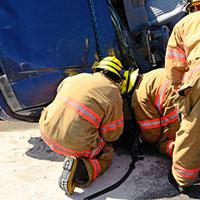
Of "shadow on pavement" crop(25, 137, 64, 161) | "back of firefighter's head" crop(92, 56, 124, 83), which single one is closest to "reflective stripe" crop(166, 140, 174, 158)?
"back of firefighter's head" crop(92, 56, 124, 83)

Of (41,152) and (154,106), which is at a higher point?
(154,106)

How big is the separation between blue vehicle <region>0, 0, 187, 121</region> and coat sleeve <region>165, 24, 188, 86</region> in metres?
1.02

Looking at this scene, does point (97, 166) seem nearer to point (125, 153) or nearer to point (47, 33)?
point (125, 153)

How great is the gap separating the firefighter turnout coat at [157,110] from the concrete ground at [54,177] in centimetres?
22

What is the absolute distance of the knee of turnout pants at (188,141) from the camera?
2.91m

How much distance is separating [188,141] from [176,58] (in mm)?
689

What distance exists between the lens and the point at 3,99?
12.1 ft

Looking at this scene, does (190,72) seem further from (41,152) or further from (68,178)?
(41,152)

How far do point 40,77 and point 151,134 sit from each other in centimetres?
123

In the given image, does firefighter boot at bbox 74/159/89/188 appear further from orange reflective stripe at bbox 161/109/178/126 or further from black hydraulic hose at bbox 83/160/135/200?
orange reflective stripe at bbox 161/109/178/126

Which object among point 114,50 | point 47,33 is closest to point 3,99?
point 47,33

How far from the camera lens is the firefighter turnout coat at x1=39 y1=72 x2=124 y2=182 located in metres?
3.27

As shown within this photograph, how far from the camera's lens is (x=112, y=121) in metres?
3.41

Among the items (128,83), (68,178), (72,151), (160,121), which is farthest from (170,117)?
(68,178)
